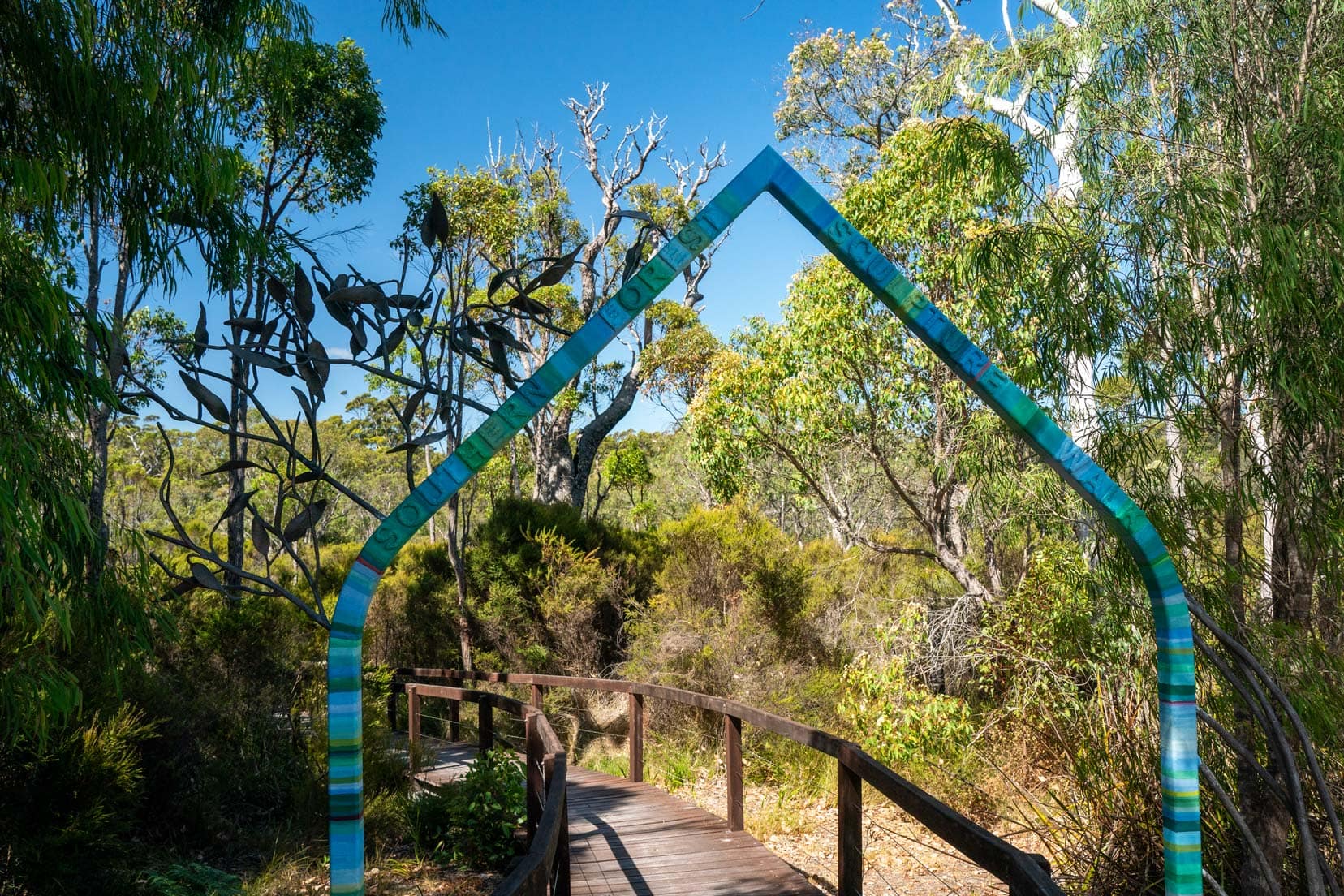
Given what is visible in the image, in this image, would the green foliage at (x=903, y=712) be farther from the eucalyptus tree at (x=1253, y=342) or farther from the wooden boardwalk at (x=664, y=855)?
the eucalyptus tree at (x=1253, y=342)

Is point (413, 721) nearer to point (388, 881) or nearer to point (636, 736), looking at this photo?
point (636, 736)

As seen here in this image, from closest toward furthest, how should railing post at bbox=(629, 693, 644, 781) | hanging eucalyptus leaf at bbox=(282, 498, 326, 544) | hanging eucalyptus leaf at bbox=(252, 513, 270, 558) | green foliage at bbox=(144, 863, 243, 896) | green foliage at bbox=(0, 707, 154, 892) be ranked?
hanging eucalyptus leaf at bbox=(282, 498, 326, 544) → hanging eucalyptus leaf at bbox=(252, 513, 270, 558) → green foliage at bbox=(0, 707, 154, 892) → green foliage at bbox=(144, 863, 243, 896) → railing post at bbox=(629, 693, 644, 781)

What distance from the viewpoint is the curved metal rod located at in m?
2.53

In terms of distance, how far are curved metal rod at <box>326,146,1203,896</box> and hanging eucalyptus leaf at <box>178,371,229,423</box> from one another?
4.39 ft

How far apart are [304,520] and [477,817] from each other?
3.45m

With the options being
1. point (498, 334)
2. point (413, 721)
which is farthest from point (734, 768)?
point (413, 721)

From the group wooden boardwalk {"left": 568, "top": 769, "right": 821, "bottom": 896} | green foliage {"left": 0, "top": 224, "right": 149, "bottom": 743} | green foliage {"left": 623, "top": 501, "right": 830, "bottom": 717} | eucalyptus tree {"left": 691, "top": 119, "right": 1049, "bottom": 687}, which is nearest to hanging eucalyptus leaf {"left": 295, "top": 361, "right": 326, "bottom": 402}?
green foliage {"left": 0, "top": 224, "right": 149, "bottom": 743}

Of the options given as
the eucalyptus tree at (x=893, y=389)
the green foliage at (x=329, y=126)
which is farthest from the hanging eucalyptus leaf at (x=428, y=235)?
the green foliage at (x=329, y=126)

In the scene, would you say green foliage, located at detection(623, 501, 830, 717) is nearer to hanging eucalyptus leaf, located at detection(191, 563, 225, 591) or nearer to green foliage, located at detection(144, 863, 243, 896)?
green foliage, located at detection(144, 863, 243, 896)

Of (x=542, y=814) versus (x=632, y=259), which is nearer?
(x=542, y=814)

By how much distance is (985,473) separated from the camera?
→ 743cm

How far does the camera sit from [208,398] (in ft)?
11.6

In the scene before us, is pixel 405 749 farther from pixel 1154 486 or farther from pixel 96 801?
pixel 1154 486

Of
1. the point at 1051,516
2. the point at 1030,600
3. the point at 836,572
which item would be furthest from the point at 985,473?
the point at 836,572
